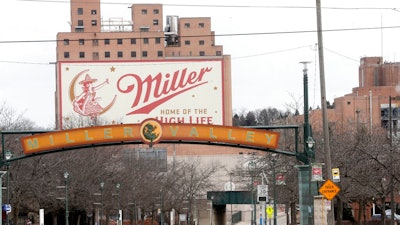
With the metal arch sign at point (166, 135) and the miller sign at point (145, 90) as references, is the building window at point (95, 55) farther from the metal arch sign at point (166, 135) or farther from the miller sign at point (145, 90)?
the metal arch sign at point (166, 135)

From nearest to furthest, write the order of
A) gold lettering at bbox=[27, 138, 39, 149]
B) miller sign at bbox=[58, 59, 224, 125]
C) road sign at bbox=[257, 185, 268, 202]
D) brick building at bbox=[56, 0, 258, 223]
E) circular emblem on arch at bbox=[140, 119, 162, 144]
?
circular emblem on arch at bbox=[140, 119, 162, 144] < gold lettering at bbox=[27, 138, 39, 149] < road sign at bbox=[257, 185, 268, 202] < miller sign at bbox=[58, 59, 224, 125] < brick building at bbox=[56, 0, 258, 223]

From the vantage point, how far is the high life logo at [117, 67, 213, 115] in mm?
132250

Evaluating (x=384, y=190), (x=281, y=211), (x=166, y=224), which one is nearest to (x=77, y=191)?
(x=384, y=190)

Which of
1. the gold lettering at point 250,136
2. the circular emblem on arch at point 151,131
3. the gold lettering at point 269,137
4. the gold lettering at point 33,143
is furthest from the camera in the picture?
the gold lettering at point 33,143

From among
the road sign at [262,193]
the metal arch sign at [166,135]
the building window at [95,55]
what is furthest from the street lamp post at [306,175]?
the building window at [95,55]

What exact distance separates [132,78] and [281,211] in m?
25.9

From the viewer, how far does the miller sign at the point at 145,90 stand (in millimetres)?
129125

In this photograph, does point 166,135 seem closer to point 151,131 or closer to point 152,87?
point 151,131

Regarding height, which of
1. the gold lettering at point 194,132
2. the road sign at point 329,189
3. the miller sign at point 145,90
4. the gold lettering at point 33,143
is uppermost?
the miller sign at point 145,90

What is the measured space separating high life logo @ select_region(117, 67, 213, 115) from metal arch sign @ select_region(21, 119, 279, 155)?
87.8m

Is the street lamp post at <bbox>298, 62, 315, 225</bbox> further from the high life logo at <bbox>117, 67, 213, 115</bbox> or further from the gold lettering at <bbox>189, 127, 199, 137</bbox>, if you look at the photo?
the high life logo at <bbox>117, 67, 213, 115</bbox>

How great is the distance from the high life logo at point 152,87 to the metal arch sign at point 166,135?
87.8 meters

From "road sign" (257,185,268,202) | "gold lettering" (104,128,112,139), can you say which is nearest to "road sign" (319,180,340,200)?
"gold lettering" (104,128,112,139)

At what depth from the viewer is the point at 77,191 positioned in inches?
2901
